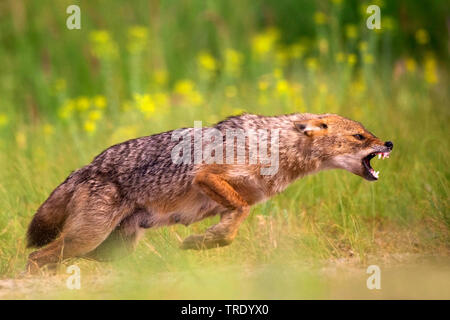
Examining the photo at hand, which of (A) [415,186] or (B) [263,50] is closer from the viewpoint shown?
(A) [415,186]

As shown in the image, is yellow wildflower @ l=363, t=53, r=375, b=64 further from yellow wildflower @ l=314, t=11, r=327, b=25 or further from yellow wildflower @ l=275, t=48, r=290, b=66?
yellow wildflower @ l=275, t=48, r=290, b=66

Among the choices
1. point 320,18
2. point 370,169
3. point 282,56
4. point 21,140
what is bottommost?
point 370,169

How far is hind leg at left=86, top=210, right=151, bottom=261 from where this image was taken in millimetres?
6828

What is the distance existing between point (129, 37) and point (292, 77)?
303cm

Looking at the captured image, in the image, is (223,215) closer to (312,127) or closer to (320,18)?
(312,127)

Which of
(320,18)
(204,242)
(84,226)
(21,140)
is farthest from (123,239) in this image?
(320,18)

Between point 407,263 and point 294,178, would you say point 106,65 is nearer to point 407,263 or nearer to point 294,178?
point 294,178

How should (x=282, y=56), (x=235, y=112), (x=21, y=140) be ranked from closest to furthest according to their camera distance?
1. (x=235, y=112)
2. (x=21, y=140)
3. (x=282, y=56)

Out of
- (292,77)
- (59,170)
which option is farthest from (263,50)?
(59,170)

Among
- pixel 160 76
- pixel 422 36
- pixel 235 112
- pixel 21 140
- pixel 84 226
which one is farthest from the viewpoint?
pixel 160 76

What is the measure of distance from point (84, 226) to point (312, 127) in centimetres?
227

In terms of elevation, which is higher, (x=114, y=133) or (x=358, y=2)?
(x=358, y=2)

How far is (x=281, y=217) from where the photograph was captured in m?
7.60

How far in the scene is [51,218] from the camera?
22.6 ft
